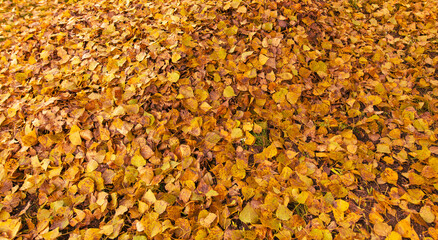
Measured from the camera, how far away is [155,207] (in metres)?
1.71

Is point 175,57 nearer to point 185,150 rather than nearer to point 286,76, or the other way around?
point 185,150

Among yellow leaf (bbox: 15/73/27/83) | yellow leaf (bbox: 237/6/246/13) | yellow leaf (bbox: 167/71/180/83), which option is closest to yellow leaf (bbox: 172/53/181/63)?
yellow leaf (bbox: 167/71/180/83)

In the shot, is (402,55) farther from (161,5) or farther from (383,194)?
(161,5)

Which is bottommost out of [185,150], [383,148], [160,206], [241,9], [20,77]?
[383,148]

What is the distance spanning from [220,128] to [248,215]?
73 centimetres

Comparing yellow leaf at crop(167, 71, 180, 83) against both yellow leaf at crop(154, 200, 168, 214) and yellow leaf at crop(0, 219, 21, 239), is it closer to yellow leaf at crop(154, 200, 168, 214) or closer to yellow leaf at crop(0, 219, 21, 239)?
yellow leaf at crop(154, 200, 168, 214)

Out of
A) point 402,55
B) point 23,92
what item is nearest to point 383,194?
point 402,55

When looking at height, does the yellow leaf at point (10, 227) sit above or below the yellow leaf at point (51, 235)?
above

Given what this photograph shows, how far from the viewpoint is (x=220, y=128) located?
2.13 metres

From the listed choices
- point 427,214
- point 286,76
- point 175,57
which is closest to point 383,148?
point 427,214

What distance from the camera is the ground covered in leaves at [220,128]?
5.67ft

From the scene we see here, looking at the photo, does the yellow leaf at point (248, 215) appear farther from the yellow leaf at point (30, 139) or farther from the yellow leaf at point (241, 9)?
the yellow leaf at point (241, 9)

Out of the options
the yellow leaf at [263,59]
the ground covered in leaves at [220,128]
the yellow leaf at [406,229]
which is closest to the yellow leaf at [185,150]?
the ground covered in leaves at [220,128]

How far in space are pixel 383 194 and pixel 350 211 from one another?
0.34 meters
